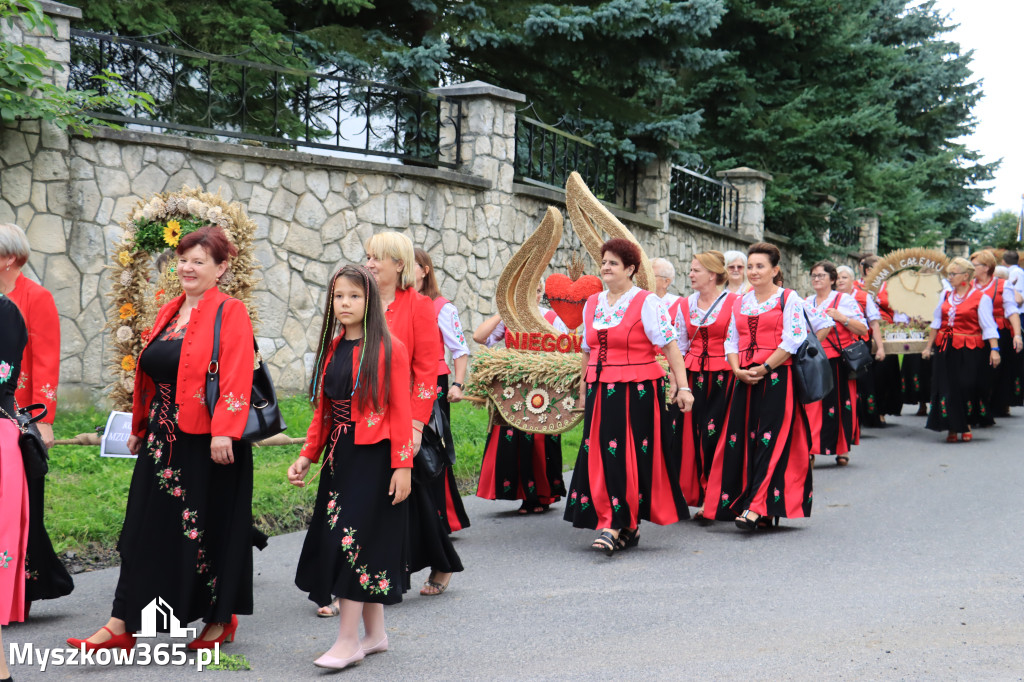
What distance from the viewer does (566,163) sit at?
14742 millimetres

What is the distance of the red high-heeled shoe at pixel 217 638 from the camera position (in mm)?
4762

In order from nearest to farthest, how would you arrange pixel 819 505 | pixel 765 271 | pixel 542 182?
1. pixel 765 271
2. pixel 819 505
3. pixel 542 182

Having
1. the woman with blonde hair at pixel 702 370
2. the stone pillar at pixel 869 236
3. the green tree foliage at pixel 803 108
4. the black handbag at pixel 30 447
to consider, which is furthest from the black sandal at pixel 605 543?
the stone pillar at pixel 869 236

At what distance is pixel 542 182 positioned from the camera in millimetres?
14242

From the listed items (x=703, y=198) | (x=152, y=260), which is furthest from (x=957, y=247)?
(x=152, y=260)

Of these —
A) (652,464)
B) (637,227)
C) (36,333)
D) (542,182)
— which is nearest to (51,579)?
(36,333)

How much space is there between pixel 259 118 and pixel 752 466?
6.74 meters

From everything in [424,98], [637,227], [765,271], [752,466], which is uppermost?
[424,98]

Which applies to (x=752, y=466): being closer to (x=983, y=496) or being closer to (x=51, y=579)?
(x=983, y=496)

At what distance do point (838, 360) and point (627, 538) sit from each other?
477 centimetres

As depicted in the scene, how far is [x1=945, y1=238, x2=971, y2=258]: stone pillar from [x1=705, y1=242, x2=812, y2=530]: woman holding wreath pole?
1120 inches

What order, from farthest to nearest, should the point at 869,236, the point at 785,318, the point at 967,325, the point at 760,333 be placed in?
the point at 869,236
the point at 967,325
the point at 760,333
the point at 785,318

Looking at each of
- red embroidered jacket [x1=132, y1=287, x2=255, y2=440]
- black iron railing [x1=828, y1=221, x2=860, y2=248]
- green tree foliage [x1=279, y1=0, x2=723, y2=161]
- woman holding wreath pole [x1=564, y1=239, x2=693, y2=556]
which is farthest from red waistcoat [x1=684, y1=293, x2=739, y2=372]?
black iron railing [x1=828, y1=221, x2=860, y2=248]

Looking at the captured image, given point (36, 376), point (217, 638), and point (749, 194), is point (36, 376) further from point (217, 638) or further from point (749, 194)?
point (749, 194)
